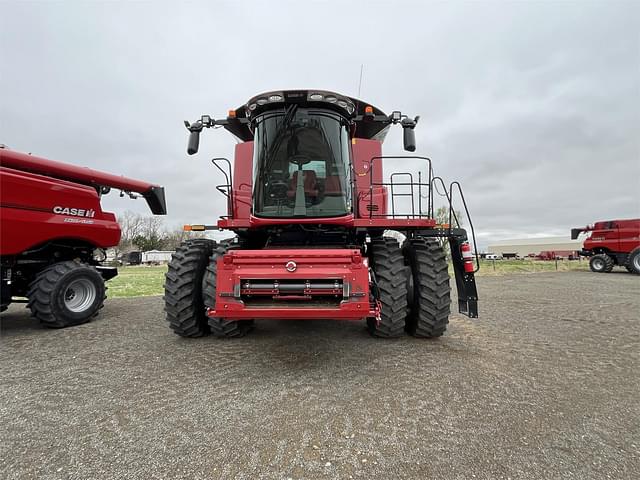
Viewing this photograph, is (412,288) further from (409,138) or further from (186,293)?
(186,293)

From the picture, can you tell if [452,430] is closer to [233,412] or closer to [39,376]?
[233,412]

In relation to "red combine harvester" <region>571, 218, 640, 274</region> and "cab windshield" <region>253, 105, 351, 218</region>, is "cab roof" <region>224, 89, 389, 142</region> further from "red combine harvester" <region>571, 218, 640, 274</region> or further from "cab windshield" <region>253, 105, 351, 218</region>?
"red combine harvester" <region>571, 218, 640, 274</region>

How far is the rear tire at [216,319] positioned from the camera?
3.67 meters

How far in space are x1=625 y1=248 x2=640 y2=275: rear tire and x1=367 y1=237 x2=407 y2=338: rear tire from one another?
1699 centimetres

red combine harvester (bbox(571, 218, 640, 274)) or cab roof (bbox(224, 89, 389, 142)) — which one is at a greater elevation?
cab roof (bbox(224, 89, 389, 142))

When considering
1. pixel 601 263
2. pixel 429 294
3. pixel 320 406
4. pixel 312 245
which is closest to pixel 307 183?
pixel 312 245

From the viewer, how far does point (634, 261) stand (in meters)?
14.5

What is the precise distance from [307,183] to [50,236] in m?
4.39

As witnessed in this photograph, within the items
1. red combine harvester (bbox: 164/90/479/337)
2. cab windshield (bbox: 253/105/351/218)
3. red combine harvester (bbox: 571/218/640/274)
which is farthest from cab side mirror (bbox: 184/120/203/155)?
red combine harvester (bbox: 571/218/640/274)

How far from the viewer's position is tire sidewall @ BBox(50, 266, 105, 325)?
4891mm

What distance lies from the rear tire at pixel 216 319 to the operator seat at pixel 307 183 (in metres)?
1.16

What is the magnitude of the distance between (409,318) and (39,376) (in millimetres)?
4056

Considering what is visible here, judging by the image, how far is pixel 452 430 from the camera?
215cm

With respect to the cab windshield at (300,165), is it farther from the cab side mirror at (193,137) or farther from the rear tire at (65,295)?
the rear tire at (65,295)
